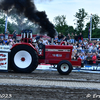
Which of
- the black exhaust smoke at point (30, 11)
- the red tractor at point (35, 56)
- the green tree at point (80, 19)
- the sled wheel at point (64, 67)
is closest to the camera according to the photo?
the sled wheel at point (64, 67)

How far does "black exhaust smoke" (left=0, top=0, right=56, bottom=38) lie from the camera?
1116 cm

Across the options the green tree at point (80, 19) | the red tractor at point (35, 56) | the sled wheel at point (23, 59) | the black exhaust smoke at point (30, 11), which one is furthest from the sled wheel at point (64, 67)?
the green tree at point (80, 19)

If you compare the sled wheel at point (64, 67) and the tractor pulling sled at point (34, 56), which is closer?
the sled wheel at point (64, 67)

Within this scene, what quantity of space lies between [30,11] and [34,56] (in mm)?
2623

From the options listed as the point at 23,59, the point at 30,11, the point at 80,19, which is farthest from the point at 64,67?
the point at 80,19

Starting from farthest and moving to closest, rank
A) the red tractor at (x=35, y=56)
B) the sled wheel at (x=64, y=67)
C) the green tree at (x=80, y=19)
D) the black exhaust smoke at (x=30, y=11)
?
the green tree at (x=80, y=19) < the black exhaust smoke at (x=30, y=11) < the red tractor at (x=35, y=56) < the sled wheel at (x=64, y=67)

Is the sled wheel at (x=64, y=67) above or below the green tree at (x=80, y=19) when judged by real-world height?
below

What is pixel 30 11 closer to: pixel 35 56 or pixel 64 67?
pixel 35 56

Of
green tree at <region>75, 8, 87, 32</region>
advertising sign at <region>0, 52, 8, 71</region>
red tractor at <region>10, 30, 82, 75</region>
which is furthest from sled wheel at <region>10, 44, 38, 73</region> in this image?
green tree at <region>75, 8, 87, 32</region>

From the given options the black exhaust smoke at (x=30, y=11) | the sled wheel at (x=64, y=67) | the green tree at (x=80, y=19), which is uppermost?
the green tree at (x=80, y=19)

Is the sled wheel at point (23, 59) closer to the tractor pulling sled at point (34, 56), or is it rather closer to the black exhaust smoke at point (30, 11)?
the tractor pulling sled at point (34, 56)

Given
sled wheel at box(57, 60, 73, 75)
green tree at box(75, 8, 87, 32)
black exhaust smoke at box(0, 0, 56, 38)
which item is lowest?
sled wheel at box(57, 60, 73, 75)

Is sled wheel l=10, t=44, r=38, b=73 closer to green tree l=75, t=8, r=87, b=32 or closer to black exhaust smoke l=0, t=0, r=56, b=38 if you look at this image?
black exhaust smoke l=0, t=0, r=56, b=38

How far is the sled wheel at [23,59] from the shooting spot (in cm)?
1063
